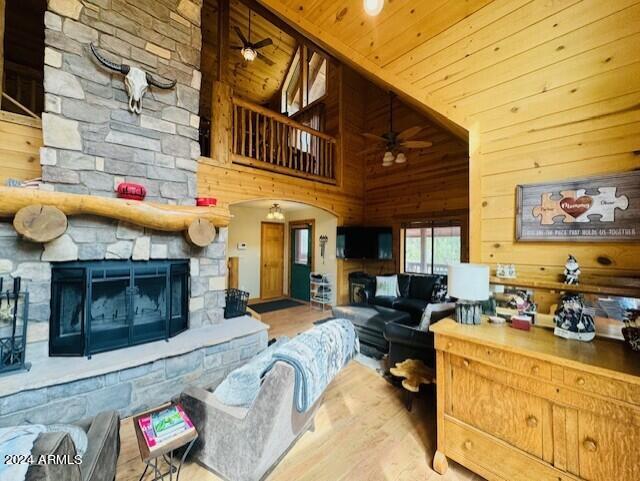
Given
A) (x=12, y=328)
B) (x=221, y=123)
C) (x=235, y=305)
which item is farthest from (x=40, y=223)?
(x=221, y=123)

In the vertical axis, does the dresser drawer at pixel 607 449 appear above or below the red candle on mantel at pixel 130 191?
below

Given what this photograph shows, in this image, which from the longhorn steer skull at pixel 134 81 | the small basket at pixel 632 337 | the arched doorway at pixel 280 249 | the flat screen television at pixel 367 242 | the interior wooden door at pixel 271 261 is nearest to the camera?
the small basket at pixel 632 337

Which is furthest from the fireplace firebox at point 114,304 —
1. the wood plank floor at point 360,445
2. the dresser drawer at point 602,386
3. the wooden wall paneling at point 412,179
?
the wooden wall paneling at point 412,179

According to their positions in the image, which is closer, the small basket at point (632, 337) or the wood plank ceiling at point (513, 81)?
the small basket at point (632, 337)

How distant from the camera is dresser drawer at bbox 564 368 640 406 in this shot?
1186mm

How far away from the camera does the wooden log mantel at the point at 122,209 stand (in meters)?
2.06

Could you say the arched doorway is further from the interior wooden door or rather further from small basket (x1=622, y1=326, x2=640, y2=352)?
small basket (x1=622, y1=326, x2=640, y2=352)

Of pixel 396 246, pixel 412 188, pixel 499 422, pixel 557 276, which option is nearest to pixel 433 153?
pixel 412 188

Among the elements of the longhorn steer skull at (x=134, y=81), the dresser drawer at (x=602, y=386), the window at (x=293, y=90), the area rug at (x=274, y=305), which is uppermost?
the window at (x=293, y=90)

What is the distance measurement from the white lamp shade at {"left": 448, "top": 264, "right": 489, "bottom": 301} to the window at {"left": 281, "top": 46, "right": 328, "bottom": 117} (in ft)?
20.8

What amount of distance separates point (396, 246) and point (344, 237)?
128 centimetres

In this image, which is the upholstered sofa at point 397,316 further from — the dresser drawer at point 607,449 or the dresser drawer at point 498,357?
the dresser drawer at point 607,449

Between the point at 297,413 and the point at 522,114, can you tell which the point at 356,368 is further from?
the point at 522,114

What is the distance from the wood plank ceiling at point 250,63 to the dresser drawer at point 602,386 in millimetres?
7318
